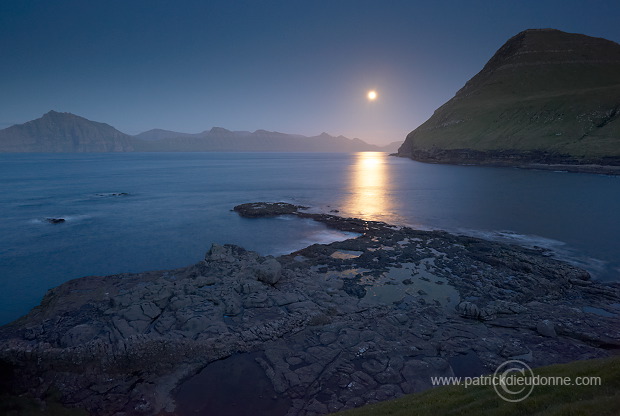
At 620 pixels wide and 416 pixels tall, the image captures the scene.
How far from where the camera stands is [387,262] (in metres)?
31.6

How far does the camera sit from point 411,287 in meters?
26.3

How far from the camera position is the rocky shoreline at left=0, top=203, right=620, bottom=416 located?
1537 centimetres

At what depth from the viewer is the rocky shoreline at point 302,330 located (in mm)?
15367

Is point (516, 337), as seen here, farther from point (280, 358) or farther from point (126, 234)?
point (126, 234)

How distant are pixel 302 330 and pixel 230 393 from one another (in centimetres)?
599

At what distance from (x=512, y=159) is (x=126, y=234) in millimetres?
148421

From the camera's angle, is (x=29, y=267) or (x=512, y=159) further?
(x=512, y=159)

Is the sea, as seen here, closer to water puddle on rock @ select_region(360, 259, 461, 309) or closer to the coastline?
water puddle on rock @ select_region(360, 259, 461, 309)

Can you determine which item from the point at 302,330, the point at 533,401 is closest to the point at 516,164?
the point at 302,330

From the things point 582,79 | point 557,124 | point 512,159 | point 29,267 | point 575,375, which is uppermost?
point 582,79

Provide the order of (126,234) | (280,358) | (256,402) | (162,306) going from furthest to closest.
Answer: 1. (126,234)
2. (162,306)
3. (280,358)
4. (256,402)

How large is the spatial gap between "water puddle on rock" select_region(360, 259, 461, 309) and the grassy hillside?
1120cm

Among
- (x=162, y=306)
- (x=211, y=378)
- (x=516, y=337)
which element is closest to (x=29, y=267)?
(x=162, y=306)

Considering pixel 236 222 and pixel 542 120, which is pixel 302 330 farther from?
pixel 542 120
